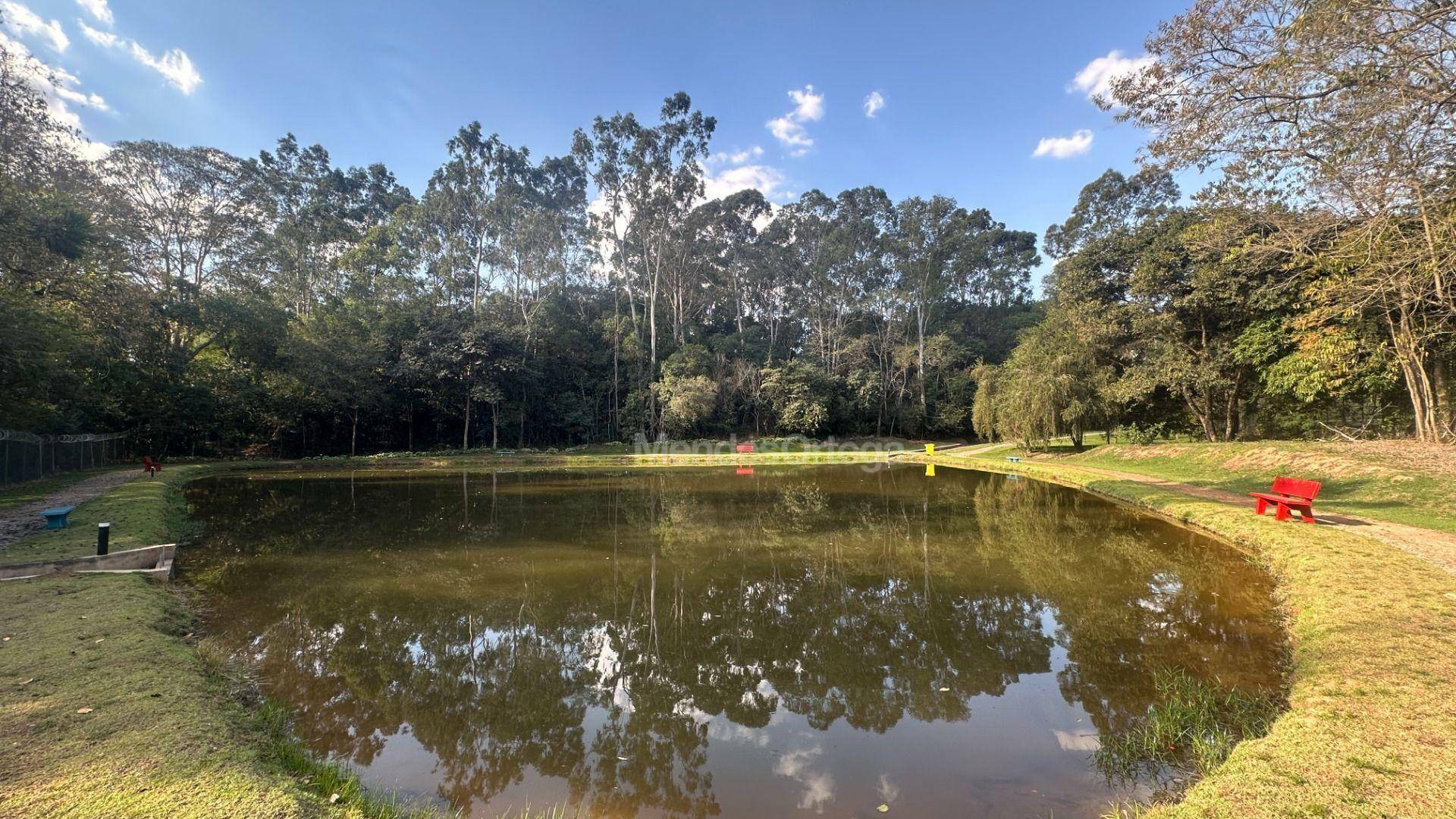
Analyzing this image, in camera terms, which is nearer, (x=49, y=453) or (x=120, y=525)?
(x=120, y=525)

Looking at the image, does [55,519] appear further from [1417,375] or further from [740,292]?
[740,292]

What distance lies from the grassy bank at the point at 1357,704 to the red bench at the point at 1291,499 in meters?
2.15

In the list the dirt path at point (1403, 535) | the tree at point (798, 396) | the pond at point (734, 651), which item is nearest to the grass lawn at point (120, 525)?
the pond at point (734, 651)

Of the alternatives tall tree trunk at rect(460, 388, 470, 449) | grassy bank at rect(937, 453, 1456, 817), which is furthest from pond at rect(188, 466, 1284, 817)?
tall tree trunk at rect(460, 388, 470, 449)

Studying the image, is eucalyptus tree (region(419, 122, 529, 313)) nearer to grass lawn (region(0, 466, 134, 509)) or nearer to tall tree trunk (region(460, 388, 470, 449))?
tall tree trunk (region(460, 388, 470, 449))

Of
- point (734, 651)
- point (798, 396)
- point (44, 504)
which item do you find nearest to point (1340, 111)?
point (734, 651)

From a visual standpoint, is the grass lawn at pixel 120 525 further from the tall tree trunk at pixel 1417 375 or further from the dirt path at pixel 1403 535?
the tall tree trunk at pixel 1417 375

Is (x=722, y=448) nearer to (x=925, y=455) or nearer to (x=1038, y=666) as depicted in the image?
(x=925, y=455)

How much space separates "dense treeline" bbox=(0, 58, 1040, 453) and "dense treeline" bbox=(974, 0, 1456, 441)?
1100 cm

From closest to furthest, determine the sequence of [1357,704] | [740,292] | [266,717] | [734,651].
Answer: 1. [1357,704]
2. [266,717]
3. [734,651]
4. [740,292]

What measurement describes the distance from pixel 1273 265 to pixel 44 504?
33686 millimetres

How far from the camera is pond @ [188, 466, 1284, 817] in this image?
384cm

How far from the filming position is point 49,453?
56.3 feet

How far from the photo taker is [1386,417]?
19.5 meters
